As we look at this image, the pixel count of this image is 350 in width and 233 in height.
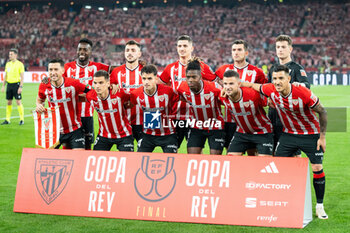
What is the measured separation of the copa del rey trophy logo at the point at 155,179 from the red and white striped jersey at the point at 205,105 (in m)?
1.23

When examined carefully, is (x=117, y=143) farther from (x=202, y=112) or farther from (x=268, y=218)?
(x=268, y=218)

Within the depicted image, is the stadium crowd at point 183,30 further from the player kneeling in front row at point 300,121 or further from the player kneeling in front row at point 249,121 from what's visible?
the player kneeling in front row at point 300,121

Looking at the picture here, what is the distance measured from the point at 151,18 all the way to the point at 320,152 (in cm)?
4123

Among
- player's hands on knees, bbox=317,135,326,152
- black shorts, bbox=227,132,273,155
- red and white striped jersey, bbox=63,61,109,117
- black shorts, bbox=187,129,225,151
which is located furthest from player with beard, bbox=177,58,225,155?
red and white striped jersey, bbox=63,61,109,117

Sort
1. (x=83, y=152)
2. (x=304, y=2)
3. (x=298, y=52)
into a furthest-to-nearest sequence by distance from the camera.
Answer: (x=304, y=2)
(x=298, y=52)
(x=83, y=152)

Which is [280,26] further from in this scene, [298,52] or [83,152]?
[83,152]

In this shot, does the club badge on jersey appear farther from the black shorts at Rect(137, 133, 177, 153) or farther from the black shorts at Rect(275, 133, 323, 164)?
the black shorts at Rect(275, 133, 323, 164)

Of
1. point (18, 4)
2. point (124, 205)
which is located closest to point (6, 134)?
point (124, 205)

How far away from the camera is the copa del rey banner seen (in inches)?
206

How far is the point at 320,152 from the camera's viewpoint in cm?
584

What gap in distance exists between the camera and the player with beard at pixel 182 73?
7020mm

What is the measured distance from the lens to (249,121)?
20.9 feet

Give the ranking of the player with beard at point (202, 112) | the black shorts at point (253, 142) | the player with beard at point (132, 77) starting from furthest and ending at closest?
the player with beard at point (132, 77) → the player with beard at point (202, 112) → the black shorts at point (253, 142)

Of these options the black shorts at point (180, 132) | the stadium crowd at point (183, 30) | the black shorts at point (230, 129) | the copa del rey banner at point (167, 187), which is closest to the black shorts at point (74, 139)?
the copa del rey banner at point (167, 187)
